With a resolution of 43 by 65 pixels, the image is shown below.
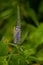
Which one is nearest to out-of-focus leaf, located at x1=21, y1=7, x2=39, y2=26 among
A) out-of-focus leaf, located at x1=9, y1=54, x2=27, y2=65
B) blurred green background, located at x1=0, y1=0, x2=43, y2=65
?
blurred green background, located at x1=0, y1=0, x2=43, y2=65

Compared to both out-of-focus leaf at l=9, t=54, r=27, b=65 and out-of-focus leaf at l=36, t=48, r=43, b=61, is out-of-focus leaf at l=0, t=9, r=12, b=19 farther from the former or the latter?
out-of-focus leaf at l=9, t=54, r=27, b=65

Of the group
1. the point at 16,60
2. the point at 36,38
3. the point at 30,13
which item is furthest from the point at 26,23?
the point at 16,60

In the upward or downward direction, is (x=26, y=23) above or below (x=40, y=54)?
above

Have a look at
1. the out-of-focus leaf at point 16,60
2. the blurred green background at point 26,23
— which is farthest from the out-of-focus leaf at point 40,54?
the out-of-focus leaf at point 16,60

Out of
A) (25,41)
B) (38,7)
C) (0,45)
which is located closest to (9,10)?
(38,7)

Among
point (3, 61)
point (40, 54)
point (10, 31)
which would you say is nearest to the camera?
point (3, 61)

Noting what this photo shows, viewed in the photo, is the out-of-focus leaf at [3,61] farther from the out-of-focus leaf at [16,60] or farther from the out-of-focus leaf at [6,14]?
the out-of-focus leaf at [6,14]

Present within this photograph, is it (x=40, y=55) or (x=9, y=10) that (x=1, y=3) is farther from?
(x=40, y=55)

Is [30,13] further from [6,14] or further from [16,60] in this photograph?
[16,60]

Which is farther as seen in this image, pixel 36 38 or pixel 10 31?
pixel 10 31

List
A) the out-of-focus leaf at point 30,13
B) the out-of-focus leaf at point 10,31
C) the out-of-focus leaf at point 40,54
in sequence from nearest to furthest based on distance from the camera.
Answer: the out-of-focus leaf at point 40,54, the out-of-focus leaf at point 10,31, the out-of-focus leaf at point 30,13

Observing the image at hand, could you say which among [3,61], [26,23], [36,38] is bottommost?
[3,61]
